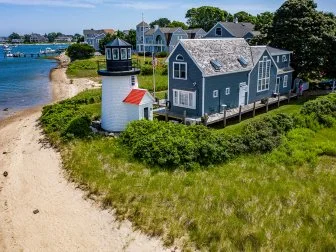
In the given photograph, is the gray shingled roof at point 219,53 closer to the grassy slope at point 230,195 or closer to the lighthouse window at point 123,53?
the lighthouse window at point 123,53

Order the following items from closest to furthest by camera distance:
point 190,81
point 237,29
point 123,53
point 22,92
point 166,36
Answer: point 123,53 → point 190,81 → point 22,92 → point 237,29 → point 166,36

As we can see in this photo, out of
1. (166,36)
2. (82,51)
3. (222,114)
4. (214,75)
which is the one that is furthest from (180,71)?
(82,51)

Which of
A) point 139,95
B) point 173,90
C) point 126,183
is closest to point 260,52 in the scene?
point 173,90

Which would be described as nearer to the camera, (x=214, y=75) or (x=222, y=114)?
(x=214, y=75)

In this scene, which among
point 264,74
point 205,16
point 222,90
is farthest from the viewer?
point 205,16

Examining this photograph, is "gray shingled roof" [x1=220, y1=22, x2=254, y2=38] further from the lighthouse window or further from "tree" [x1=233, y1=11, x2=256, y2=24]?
"tree" [x1=233, y1=11, x2=256, y2=24]

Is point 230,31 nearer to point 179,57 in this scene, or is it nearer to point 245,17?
point 179,57

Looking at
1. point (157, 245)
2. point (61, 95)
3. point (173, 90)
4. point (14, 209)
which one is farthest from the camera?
point (61, 95)

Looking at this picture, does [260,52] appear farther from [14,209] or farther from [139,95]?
[14,209]
